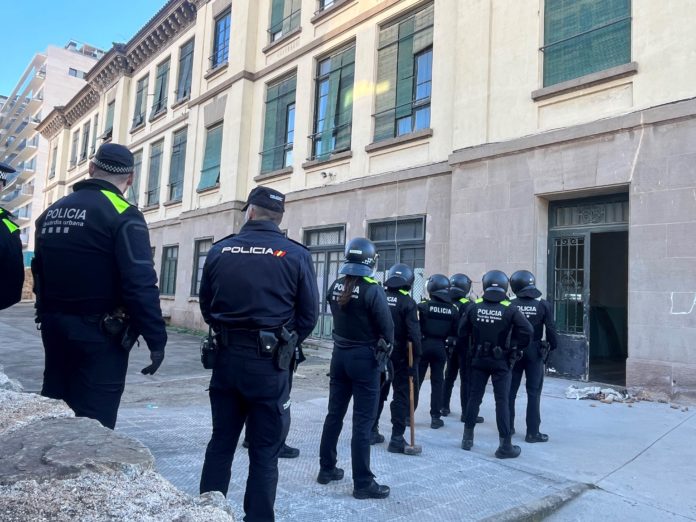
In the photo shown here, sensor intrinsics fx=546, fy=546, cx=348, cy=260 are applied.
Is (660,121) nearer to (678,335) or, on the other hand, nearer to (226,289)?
(678,335)


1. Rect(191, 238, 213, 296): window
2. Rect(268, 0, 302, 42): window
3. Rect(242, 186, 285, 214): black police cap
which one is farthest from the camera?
Rect(191, 238, 213, 296): window

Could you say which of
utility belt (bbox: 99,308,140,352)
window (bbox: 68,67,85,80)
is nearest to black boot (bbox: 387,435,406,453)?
utility belt (bbox: 99,308,140,352)

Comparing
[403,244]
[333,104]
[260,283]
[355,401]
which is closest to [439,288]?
[355,401]

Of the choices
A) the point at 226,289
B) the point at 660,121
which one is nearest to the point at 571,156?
the point at 660,121

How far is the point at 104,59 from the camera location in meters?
26.9

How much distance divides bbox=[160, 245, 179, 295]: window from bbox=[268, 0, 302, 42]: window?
8816mm

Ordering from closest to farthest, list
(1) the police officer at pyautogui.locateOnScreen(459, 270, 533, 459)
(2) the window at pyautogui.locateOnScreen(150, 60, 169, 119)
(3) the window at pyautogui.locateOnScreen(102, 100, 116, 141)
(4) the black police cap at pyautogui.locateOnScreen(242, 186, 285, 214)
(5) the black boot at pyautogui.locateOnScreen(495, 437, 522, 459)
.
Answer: (4) the black police cap at pyautogui.locateOnScreen(242, 186, 285, 214)
(5) the black boot at pyautogui.locateOnScreen(495, 437, 522, 459)
(1) the police officer at pyautogui.locateOnScreen(459, 270, 533, 459)
(2) the window at pyautogui.locateOnScreen(150, 60, 169, 119)
(3) the window at pyautogui.locateOnScreen(102, 100, 116, 141)

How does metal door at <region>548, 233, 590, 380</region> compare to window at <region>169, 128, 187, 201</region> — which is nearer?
metal door at <region>548, 233, 590, 380</region>

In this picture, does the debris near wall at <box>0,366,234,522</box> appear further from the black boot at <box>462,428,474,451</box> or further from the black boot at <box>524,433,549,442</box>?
the black boot at <box>524,433,549,442</box>

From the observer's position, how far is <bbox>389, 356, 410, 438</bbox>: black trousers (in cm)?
524

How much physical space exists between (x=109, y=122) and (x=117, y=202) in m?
27.8

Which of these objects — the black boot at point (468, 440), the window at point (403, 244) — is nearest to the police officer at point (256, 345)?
the black boot at point (468, 440)

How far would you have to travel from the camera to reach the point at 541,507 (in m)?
3.88

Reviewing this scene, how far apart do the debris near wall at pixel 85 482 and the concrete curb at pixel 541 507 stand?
2425mm
